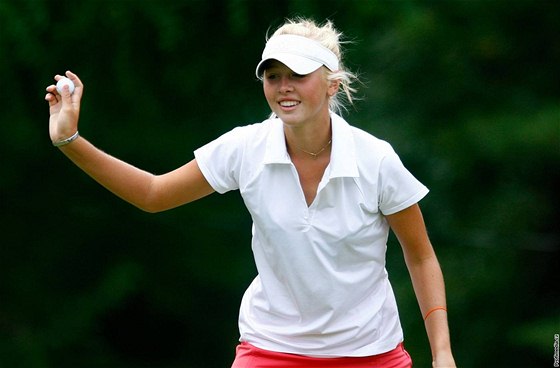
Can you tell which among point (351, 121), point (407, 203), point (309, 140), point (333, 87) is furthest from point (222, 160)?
point (351, 121)

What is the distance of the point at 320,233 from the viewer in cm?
267

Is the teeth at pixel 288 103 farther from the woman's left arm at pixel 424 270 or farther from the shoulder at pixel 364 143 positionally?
A: the woman's left arm at pixel 424 270

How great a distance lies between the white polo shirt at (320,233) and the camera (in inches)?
106

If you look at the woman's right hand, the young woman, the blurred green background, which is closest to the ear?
the young woman

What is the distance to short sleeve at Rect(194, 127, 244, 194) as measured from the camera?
109 inches

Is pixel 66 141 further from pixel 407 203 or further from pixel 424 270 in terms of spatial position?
pixel 424 270

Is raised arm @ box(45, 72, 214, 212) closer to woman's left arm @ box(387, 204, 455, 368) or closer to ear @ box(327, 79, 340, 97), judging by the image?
ear @ box(327, 79, 340, 97)

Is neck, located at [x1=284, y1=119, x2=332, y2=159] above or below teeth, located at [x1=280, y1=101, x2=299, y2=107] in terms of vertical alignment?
below

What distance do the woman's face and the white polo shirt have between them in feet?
0.26

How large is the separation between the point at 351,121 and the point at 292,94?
3013 millimetres

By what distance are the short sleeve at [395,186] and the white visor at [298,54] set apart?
0.84 feet

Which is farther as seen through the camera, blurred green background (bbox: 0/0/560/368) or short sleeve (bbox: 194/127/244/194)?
blurred green background (bbox: 0/0/560/368)

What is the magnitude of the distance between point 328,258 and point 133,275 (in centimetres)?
374

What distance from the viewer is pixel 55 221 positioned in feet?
20.8
